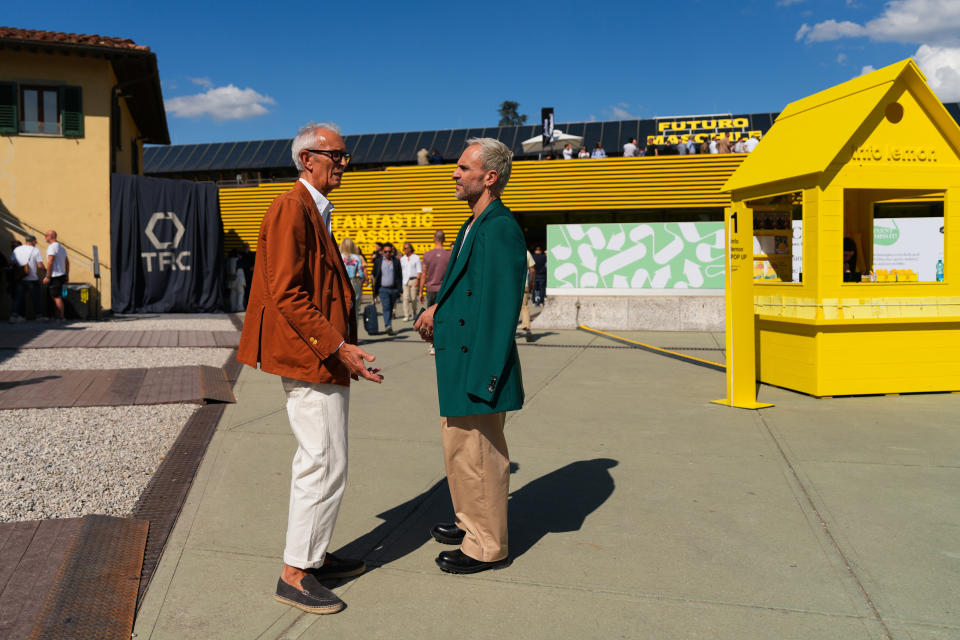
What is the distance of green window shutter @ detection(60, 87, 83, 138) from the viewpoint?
17.3 meters

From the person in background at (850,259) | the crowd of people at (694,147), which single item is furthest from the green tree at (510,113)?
the person in background at (850,259)

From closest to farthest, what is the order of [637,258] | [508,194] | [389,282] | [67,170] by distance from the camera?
1. [389,282]
2. [637,258]
3. [67,170]
4. [508,194]

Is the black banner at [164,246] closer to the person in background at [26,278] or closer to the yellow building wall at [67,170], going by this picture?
the yellow building wall at [67,170]

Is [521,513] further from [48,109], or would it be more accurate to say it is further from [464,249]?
[48,109]

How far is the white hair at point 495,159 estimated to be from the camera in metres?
3.28

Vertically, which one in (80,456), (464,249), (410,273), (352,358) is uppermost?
(410,273)

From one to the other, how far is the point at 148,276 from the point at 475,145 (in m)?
17.0

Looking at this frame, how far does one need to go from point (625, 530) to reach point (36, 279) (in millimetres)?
15393

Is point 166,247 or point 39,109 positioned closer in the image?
point 39,109

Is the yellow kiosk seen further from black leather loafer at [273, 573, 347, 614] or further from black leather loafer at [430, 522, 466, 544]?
black leather loafer at [273, 573, 347, 614]

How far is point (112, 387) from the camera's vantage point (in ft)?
24.7

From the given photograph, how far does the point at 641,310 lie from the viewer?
563 inches

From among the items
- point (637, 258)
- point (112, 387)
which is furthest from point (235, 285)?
point (112, 387)

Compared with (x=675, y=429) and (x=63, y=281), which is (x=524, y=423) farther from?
(x=63, y=281)
